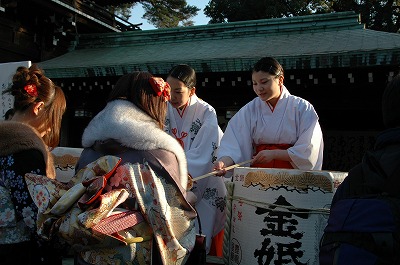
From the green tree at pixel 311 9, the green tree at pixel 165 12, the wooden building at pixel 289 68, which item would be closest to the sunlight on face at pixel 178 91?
the wooden building at pixel 289 68

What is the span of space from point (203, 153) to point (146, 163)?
1757 mm

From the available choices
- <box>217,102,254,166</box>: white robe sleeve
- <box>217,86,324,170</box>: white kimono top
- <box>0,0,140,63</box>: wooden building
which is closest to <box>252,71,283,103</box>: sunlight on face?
<box>217,86,324,170</box>: white kimono top

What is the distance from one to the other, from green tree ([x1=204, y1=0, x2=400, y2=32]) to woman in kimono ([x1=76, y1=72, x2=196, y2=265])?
18556mm

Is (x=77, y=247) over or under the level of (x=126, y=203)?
under

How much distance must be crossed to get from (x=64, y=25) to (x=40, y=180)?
374 inches

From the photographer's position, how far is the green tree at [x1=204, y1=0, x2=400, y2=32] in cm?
1981

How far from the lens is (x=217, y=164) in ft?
10.3

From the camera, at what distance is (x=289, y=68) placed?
668cm

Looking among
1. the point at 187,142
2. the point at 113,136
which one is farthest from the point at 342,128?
the point at 113,136

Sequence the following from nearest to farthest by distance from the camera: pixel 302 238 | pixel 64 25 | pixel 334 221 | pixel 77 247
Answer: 1. pixel 334 221
2. pixel 77 247
3. pixel 302 238
4. pixel 64 25

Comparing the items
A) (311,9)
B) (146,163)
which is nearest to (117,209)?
(146,163)

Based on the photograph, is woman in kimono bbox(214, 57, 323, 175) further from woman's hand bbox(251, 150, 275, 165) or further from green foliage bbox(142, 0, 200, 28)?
green foliage bbox(142, 0, 200, 28)

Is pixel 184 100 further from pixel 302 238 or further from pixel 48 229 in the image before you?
pixel 48 229

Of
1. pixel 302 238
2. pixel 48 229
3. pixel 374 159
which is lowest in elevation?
pixel 302 238
